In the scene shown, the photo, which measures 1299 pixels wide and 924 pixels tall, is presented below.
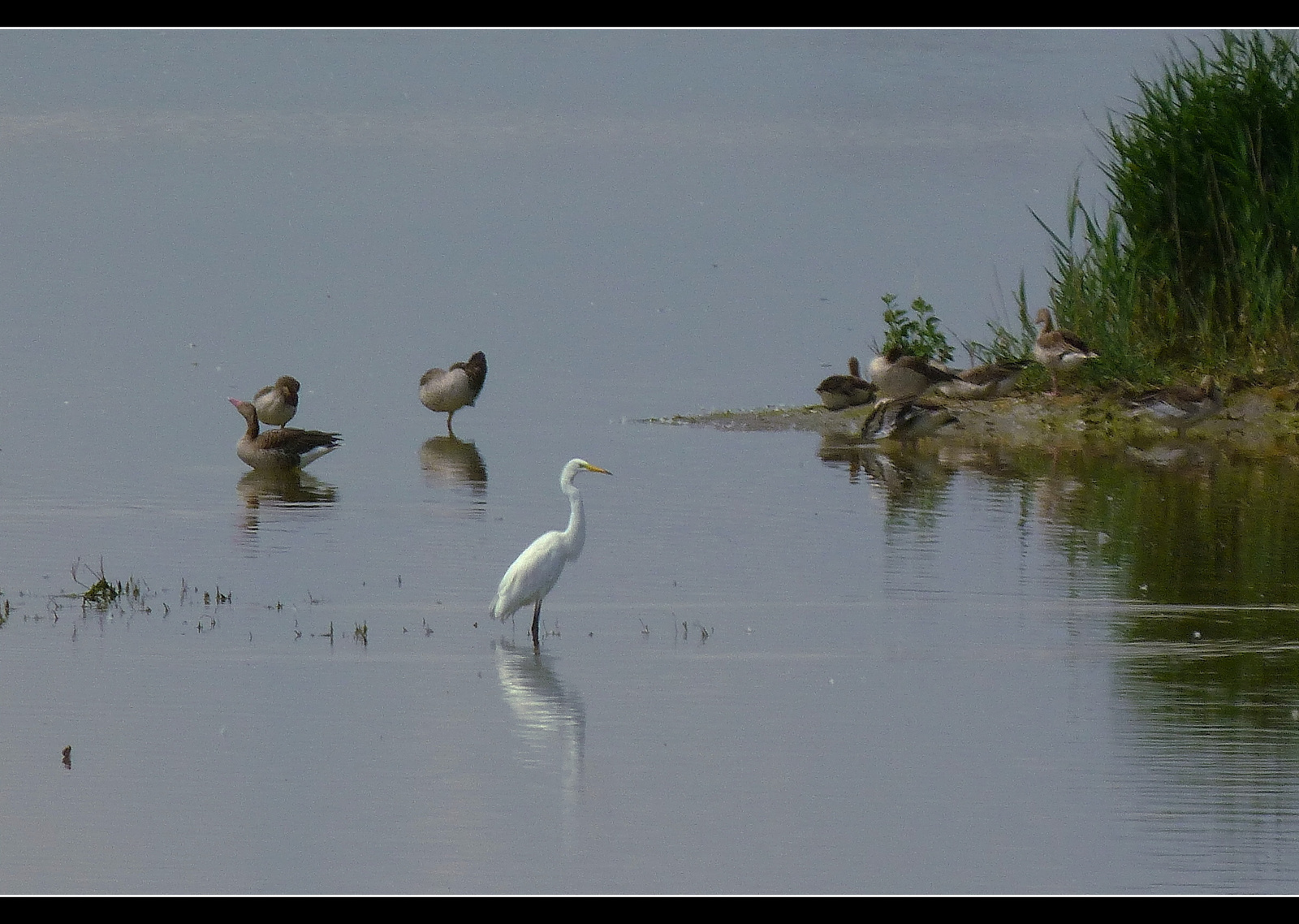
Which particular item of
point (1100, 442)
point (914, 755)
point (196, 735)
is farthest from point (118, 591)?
point (1100, 442)

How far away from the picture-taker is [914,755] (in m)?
8.53

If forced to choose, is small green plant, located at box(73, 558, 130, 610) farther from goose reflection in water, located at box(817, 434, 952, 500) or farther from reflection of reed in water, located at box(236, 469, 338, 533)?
goose reflection in water, located at box(817, 434, 952, 500)

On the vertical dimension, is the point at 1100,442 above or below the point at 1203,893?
above

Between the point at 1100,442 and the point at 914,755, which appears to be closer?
the point at 914,755

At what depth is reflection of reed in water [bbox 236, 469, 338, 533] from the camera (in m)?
17.3

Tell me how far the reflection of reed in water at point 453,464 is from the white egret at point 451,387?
1.04 meters

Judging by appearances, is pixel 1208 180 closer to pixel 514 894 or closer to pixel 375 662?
pixel 375 662

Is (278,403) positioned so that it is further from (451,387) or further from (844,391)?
(844,391)

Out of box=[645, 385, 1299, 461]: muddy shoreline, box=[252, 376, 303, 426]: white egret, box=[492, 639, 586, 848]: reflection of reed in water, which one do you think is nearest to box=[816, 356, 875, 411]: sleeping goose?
box=[645, 385, 1299, 461]: muddy shoreline

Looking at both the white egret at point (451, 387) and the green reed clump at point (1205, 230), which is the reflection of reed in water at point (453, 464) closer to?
the white egret at point (451, 387)

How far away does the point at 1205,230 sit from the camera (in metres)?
23.2

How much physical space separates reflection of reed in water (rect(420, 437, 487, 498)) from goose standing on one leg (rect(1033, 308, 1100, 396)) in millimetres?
6375

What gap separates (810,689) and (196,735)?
2882 millimetres

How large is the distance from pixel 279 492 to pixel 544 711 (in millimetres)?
9877
